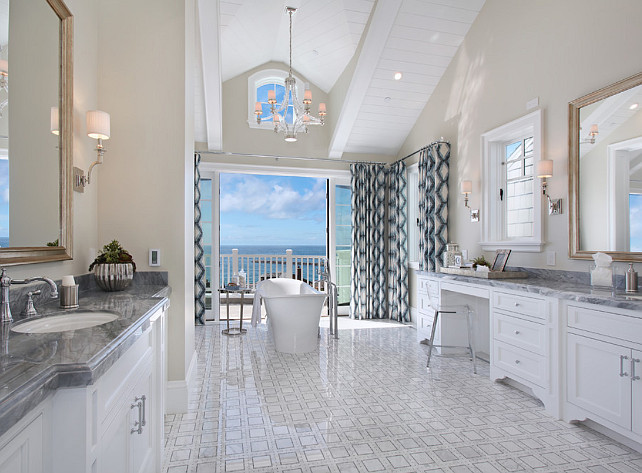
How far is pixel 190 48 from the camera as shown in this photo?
3.16 meters

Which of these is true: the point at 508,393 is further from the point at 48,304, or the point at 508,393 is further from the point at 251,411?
the point at 48,304

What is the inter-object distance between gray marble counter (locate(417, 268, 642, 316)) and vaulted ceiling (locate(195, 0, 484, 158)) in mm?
2702

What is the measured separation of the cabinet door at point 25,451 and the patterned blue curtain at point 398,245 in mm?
5479

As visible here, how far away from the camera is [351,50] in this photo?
537 centimetres

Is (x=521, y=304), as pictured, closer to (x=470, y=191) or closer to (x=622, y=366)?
(x=622, y=366)

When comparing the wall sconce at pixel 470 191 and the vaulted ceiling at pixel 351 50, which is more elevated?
the vaulted ceiling at pixel 351 50

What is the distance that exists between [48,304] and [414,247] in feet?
16.7

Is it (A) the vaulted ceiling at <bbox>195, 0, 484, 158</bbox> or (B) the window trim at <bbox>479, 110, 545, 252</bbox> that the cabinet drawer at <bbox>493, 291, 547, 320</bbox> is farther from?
(A) the vaulted ceiling at <bbox>195, 0, 484, 158</bbox>

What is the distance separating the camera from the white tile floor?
2189 mm

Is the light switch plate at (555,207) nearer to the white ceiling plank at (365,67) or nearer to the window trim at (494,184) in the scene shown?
the window trim at (494,184)

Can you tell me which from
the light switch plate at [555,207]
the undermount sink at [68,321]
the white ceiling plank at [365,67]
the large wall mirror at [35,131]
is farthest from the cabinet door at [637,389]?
the white ceiling plank at [365,67]

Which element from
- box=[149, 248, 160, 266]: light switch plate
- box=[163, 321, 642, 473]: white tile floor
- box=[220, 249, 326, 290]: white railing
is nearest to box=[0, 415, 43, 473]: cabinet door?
box=[163, 321, 642, 473]: white tile floor

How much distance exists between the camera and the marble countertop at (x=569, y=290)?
7.61 ft

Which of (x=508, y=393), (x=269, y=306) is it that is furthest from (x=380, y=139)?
(x=508, y=393)
